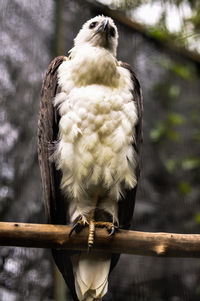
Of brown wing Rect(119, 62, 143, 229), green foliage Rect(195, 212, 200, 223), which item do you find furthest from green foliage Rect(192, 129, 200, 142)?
brown wing Rect(119, 62, 143, 229)

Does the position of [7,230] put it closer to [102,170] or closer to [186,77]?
[102,170]

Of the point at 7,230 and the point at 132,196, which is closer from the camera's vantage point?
the point at 7,230

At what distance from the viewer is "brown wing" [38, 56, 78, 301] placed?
215 cm

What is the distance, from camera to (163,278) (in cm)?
258

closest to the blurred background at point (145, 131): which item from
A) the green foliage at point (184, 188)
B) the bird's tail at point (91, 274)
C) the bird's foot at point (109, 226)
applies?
the green foliage at point (184, 188)

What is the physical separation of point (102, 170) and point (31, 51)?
1.13 m

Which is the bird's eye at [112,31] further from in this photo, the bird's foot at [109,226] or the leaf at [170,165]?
the bird's foot at [109,226]

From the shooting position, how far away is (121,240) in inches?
74.4

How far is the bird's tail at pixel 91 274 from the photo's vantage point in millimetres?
2129

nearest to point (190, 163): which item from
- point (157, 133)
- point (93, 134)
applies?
point (157, 133)

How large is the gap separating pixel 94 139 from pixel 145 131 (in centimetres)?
111

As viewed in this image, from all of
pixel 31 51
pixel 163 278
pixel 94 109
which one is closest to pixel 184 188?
pixel 163 278

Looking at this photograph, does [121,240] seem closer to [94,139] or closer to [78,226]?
[78,226]

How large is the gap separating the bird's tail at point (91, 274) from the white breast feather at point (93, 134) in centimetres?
30
